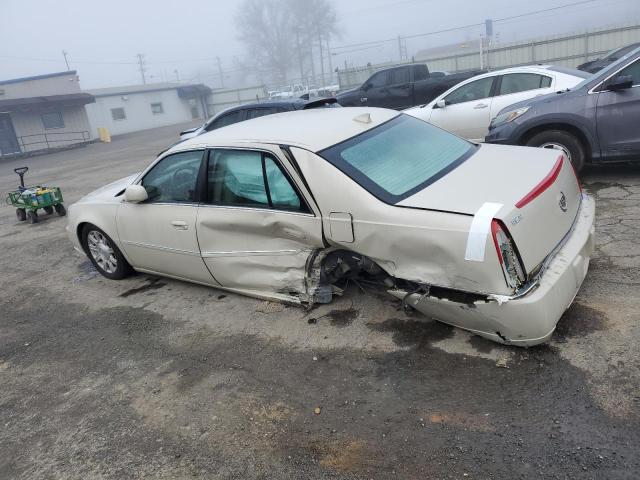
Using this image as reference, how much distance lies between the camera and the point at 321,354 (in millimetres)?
3443

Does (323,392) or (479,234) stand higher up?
(479,234)

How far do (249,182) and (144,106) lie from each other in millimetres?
44470

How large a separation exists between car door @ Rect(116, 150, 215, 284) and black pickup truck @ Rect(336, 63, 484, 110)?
11.2 meters

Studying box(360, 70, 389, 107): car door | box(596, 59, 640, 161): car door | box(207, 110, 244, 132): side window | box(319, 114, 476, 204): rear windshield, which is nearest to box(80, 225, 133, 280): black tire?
box(319, 114, 476, 204): rear windshield

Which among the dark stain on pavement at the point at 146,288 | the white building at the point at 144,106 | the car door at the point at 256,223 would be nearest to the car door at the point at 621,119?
the car door at the point at 256,223

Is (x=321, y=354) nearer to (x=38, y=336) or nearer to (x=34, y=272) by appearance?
(x=38, y=336)

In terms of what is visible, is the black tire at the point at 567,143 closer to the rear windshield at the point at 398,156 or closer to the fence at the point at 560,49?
the rear windshield at the point at 398,156

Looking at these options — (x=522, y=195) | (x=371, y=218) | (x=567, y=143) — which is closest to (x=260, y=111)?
(x=567, y=143)

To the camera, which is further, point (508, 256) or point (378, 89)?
point (378, 89)

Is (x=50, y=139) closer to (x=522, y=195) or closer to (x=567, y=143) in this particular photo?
(x=567, y=143)

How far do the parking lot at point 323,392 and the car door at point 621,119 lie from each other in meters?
1.47

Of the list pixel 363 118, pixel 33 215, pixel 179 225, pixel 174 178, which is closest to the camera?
pixel 363 118

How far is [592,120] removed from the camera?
5715mm

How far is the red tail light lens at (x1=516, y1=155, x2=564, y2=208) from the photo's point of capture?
290 cm
